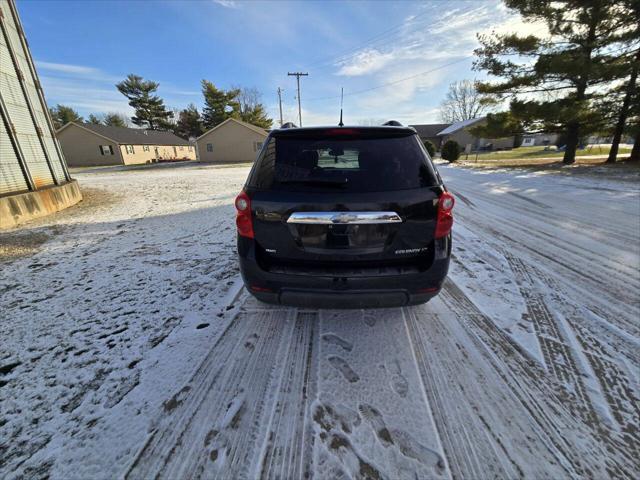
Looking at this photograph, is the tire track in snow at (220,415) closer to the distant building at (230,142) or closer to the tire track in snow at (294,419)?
the tire track in snow at (294,419)

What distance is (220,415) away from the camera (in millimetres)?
1903

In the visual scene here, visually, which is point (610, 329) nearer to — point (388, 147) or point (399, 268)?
point (399, 268)

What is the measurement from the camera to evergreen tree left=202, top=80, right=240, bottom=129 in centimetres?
4988

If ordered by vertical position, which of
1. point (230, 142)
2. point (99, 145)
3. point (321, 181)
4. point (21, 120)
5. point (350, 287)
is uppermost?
point (99, 145)

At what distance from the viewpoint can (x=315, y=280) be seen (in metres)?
2.22

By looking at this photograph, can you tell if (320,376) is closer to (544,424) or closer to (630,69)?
(544,424)

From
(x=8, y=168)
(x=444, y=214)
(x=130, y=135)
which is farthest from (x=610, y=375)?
(x=130, y=135)

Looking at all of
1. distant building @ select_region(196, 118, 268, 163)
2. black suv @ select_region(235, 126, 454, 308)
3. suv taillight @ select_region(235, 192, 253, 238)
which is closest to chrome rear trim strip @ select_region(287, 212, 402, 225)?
black suv @ select_region(235, 126, 454, 308)

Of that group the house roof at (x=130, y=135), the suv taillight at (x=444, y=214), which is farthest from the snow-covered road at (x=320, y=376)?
the house roof at (x=130, y=135)

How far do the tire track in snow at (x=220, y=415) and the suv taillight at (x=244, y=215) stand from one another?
1078 millimetres

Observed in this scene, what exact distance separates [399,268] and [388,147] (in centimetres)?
105

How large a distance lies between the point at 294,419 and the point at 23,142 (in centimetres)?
1045

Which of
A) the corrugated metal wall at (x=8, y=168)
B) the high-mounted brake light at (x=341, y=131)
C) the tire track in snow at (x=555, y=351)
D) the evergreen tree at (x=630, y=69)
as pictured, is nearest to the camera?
the tire track in snow at (x=555, y=351)

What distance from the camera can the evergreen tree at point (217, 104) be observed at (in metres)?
49.9
